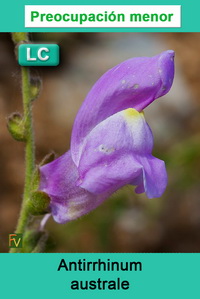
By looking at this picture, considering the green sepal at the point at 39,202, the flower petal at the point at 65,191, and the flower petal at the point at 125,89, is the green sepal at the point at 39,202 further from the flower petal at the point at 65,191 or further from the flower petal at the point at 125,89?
Result: the flower petal at the point at 125,89

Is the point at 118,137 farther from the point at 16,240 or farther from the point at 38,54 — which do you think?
the point at 38,54

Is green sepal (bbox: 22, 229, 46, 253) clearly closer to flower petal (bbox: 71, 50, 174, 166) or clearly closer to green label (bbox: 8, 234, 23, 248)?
green label (bbox: 8, 234, 23, 248)

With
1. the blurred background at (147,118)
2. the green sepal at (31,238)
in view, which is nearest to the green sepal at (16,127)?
the green sepal at (31,238)

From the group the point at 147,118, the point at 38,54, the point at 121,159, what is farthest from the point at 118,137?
the point at 147,118

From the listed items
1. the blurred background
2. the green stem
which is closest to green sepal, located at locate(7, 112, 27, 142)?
the green stem
